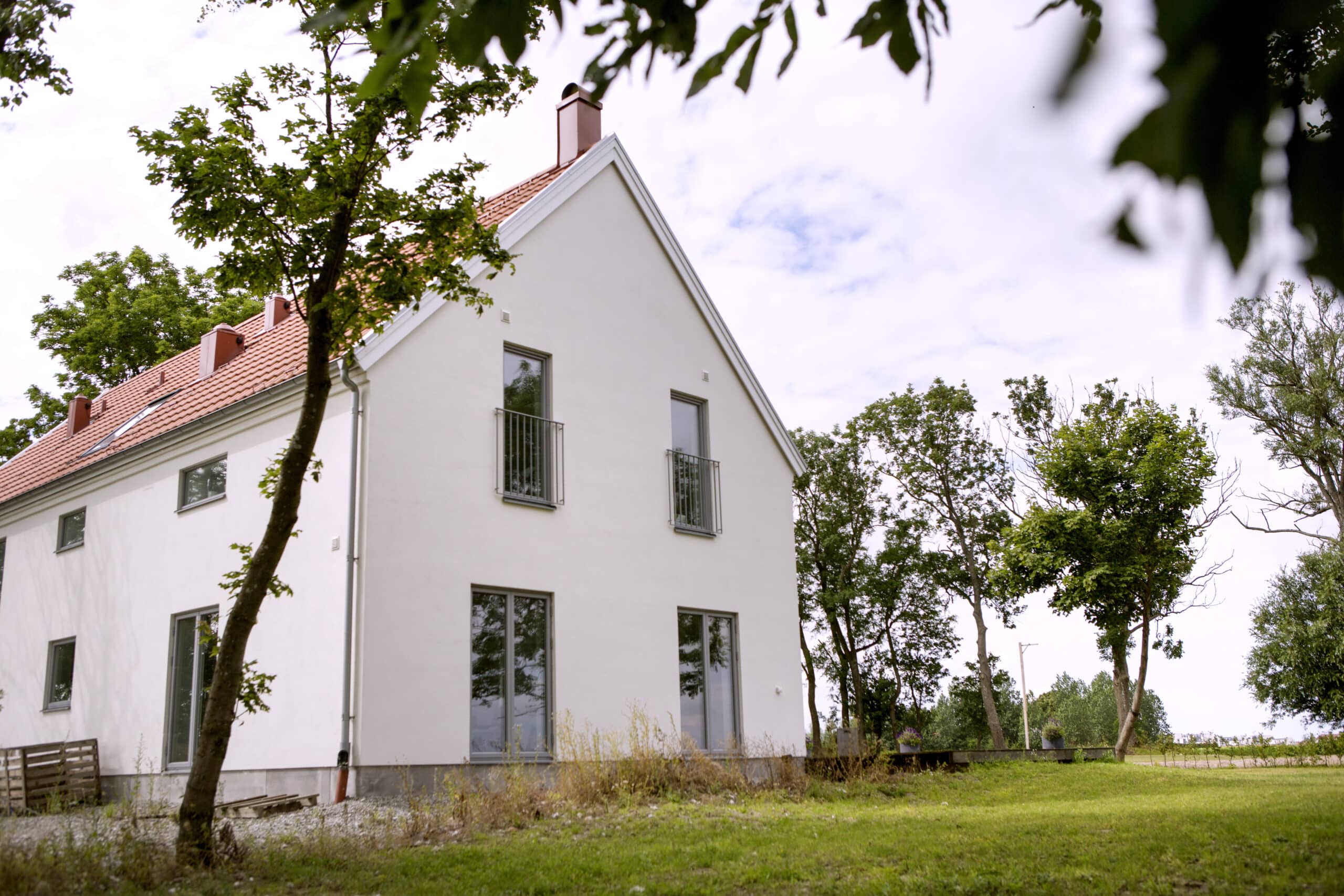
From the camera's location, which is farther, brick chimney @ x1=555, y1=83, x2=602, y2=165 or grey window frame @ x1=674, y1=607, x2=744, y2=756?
brick chimney @ x1=555, y1=83, x2=602, y2=165

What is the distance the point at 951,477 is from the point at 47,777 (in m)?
22.8

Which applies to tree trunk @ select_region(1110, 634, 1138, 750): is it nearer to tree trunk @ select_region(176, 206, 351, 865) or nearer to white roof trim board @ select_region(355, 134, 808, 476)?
white roof trim board @ select_region(355, 134, 808, 476)

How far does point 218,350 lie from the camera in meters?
16.8

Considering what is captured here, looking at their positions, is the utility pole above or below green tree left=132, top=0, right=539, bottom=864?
below

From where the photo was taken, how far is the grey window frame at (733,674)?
1409 cm

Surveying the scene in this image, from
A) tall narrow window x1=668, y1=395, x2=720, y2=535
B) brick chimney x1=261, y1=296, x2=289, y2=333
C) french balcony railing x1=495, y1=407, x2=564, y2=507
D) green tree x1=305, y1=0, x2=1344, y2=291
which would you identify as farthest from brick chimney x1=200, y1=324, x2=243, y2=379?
green tree x1=305, y1=0, x2=1344, y2=291

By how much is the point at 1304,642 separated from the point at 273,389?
22.1 meters

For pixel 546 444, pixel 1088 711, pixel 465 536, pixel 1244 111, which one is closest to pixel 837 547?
pixel 546 444

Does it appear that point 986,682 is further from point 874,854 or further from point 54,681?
point 874,854

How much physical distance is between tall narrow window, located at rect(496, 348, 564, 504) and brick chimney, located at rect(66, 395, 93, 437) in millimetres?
11787

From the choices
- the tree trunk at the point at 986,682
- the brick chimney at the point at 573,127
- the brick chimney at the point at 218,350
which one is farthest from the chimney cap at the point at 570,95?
the tree trunk at the point at 986,682

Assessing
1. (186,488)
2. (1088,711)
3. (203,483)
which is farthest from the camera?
(1088,711)

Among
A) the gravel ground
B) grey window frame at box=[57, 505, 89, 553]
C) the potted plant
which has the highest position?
grey window frame at box=[57, 505, 89, 553]

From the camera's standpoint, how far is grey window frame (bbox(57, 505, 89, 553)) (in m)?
15.5
